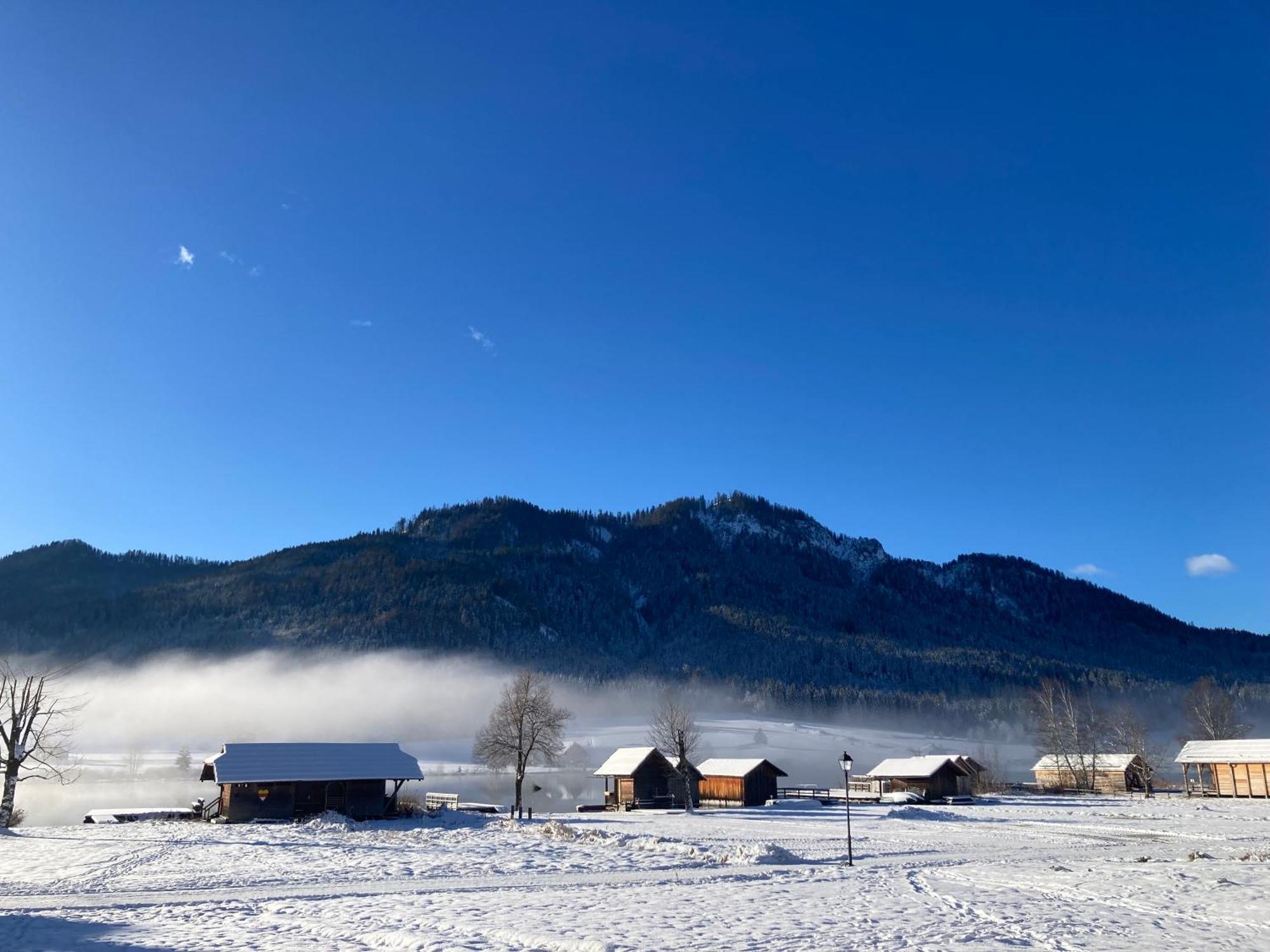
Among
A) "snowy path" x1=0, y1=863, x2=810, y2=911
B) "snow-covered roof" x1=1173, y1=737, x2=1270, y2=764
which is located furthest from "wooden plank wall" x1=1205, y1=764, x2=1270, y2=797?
"snowy path" x1=0, y1=863, x2=810, y2=911

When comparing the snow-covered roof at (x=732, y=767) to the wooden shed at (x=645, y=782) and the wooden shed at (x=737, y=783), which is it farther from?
the wooden shed at (x=645, y=782)

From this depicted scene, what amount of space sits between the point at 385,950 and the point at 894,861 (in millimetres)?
20632

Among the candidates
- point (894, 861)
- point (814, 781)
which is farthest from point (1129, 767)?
point (894, 861)

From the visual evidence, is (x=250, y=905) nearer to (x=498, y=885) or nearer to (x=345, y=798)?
(x=498, y=885)

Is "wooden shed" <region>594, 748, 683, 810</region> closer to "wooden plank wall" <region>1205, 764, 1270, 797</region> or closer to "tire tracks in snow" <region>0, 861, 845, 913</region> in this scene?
"tire tracks in snow" <region>0, 861, 845, 913</region>

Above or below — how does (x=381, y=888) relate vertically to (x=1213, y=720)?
below

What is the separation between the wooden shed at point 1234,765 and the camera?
68.2 m

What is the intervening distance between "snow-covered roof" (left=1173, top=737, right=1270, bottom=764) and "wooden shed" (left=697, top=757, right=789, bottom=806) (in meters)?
32.6

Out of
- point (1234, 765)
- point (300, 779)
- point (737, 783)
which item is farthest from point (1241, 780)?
point (300, 779)

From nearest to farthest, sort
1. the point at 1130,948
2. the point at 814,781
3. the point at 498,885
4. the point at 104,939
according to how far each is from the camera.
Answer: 1. the point at 1130,948
2. the point at 104,939
3. the point at 498,885
4. the point at 814,781

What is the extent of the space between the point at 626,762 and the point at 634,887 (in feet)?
155

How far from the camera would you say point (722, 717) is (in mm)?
184125

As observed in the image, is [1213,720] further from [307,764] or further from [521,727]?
[307,764]

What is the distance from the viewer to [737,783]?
69062 mm
